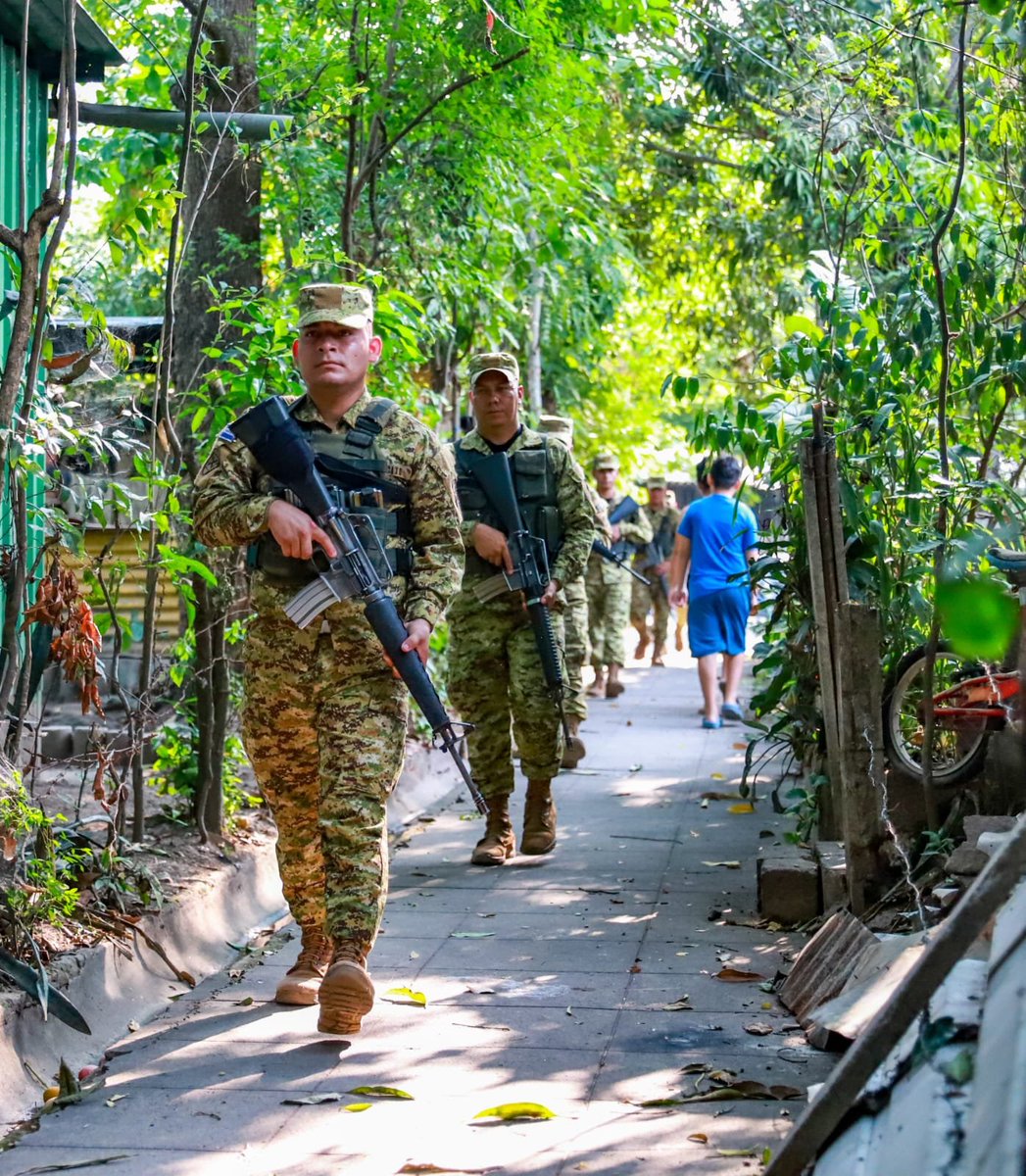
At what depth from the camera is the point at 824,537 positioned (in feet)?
18.8

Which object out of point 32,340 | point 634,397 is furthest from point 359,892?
point 634,397

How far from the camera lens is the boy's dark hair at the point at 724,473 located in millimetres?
11336

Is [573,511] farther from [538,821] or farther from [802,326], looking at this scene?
[802,326]

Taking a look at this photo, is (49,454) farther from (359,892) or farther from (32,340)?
(359,892)

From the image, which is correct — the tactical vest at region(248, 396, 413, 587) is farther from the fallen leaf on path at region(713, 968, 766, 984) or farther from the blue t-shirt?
the blue t-shirt

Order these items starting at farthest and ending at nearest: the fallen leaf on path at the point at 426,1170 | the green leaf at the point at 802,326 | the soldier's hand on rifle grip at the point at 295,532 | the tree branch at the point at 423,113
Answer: the tree branch at the point at 423,113, the green leaf at the point at 802,326, the soldier's hand on rifle grip at the point at 295,532, the fallen leaf on path at the point at 426,1170

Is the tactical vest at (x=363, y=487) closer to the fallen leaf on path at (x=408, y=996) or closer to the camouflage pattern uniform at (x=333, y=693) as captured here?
the camouflage pattern uniform at (x=333, y=693)

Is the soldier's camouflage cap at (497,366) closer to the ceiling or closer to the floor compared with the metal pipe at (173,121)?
closer to the floor

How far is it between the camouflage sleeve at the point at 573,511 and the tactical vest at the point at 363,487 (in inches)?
98.6

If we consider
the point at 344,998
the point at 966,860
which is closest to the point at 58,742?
the point at 344,998

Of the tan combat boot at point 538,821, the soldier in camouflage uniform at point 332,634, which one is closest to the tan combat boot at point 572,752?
the tan combat boot at point 538,821

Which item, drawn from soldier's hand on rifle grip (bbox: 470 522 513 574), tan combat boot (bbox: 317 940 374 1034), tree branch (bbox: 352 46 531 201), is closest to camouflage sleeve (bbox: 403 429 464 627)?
tan combat boot (bbox: 317 940 374 1034)

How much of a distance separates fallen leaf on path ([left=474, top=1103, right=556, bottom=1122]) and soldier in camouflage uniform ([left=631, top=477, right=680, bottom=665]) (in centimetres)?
1261

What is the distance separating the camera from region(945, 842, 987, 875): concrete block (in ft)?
14.4
